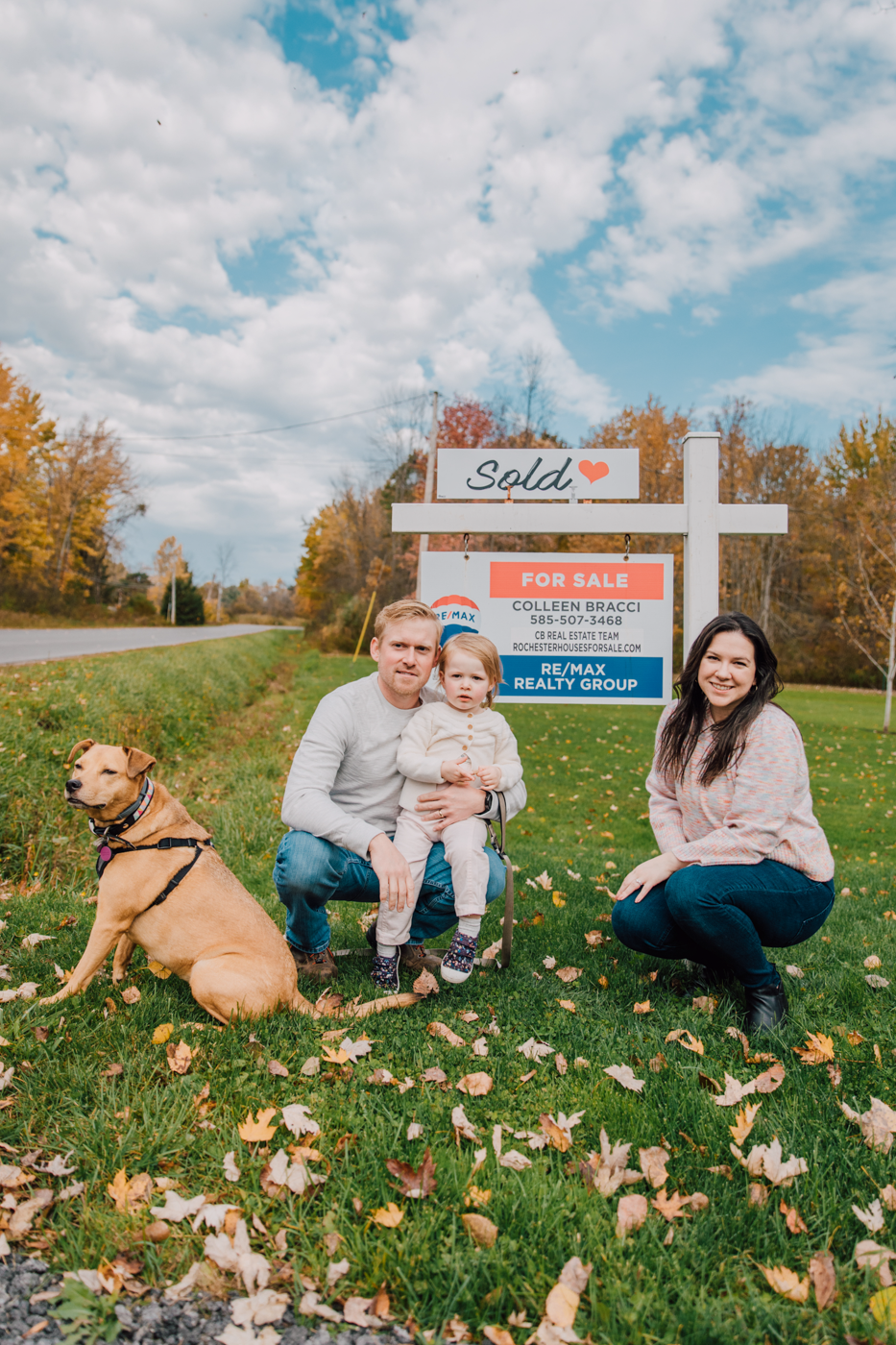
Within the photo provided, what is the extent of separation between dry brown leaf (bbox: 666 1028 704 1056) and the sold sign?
3.49 m

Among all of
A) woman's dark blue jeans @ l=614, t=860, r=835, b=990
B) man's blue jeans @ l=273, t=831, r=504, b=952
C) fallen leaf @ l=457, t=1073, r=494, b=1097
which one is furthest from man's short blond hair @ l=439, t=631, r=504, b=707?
fallen leaf @ l=457, t=1073, r=494, b=1097

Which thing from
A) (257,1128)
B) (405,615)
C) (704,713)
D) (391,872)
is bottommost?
(257,1128)

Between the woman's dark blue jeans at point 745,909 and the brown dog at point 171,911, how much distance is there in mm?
1196

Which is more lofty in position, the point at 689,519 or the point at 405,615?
the point at 689,519

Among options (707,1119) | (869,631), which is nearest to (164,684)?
(707,1119)

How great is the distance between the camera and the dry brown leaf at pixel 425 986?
3117 millimetres

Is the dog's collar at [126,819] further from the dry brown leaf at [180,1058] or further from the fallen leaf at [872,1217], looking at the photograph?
the fallen leaf at [872,1217]

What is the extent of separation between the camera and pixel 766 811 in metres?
2.91

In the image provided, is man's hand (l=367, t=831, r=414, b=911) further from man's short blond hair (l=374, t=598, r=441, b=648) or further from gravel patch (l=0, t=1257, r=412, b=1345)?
gravel patch (l=0, t=1257, r=412, b=1345)

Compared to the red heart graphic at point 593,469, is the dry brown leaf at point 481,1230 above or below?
below

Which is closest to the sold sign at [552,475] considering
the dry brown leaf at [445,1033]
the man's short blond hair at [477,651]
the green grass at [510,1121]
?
the man's short blond hair at [477,651]

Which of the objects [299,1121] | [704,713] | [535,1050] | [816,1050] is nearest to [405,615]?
[704,713]

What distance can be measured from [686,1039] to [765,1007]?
0.38 meters

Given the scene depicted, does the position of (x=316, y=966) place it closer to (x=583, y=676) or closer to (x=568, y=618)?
(x=583, y=676)
